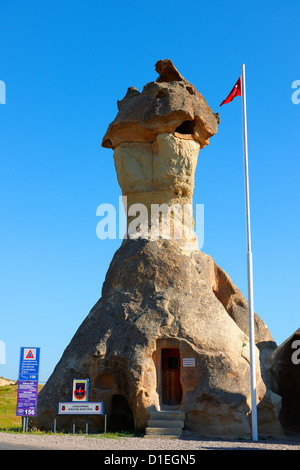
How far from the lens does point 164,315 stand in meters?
17.7

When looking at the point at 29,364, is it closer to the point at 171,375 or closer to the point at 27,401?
the point at 27,401

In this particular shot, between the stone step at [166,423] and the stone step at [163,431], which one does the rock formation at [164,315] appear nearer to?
the stone step at [166,423]

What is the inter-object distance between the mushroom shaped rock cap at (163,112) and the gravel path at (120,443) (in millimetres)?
11338

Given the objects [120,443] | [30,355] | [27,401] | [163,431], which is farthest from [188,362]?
[27,401]

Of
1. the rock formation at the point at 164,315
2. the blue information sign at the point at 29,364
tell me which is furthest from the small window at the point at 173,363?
the blue information sign at the point at 29,364

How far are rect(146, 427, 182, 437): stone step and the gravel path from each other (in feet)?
0.78

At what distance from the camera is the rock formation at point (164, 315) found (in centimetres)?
1669

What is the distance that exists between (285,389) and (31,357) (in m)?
11.5

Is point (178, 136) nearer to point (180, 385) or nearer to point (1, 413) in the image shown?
point (180, 385)

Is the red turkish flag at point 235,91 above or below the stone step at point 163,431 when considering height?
above

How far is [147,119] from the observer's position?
2077 cm

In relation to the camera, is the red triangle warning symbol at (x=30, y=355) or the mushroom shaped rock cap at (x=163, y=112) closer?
the red triangle warning symbol at (x=30, y=355)

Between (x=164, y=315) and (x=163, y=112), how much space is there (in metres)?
7.81

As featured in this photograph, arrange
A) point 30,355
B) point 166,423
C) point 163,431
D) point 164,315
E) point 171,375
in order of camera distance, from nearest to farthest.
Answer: point 163,431 → point 166,423 → point 30,355 → point 164,315 → point 171,375
